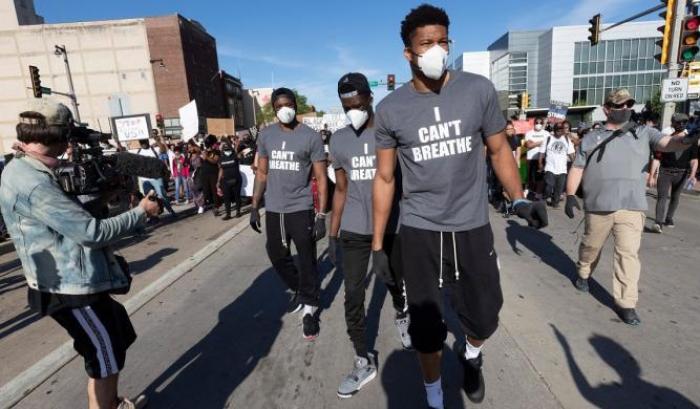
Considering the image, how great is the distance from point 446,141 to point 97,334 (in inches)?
84.2

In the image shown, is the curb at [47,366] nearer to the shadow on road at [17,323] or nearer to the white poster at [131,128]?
the shadow on road at [17,323]

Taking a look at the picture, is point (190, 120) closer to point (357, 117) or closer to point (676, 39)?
point (357, 117)

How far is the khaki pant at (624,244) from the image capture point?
11.3 ft

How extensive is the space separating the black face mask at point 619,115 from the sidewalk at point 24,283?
5.48 meters

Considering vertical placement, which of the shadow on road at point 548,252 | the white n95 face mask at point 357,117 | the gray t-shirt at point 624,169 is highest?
the white n95 face mask at point 357,117

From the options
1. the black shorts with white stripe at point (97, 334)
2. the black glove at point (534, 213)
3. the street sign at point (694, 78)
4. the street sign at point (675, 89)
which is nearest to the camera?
the black shorts with white stripe at point (97, 334)

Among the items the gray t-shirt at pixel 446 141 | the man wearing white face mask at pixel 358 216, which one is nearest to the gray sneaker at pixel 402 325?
the man wearing white face mask at pixel 358 216

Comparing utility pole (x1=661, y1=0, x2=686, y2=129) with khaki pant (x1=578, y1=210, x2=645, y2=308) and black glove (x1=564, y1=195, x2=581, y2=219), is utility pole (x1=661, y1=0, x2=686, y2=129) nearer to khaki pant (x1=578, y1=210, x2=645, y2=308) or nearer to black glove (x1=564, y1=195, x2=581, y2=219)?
black glove (x1=564, y1=195, x2=581, y2=219)

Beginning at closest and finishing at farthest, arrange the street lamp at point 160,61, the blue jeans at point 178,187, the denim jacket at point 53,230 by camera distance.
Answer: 1. the denim jacket at point 53,230
2. the blue jeans at point 178,187
3. the street lamp at point 160,61

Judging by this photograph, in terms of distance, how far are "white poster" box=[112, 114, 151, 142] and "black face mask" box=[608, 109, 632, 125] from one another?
18044 mm

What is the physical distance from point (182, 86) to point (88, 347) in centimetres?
4720

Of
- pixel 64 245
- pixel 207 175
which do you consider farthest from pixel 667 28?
pixel 64 245

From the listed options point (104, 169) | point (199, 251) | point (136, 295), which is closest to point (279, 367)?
point (104, 169)

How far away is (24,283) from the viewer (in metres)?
5.42
